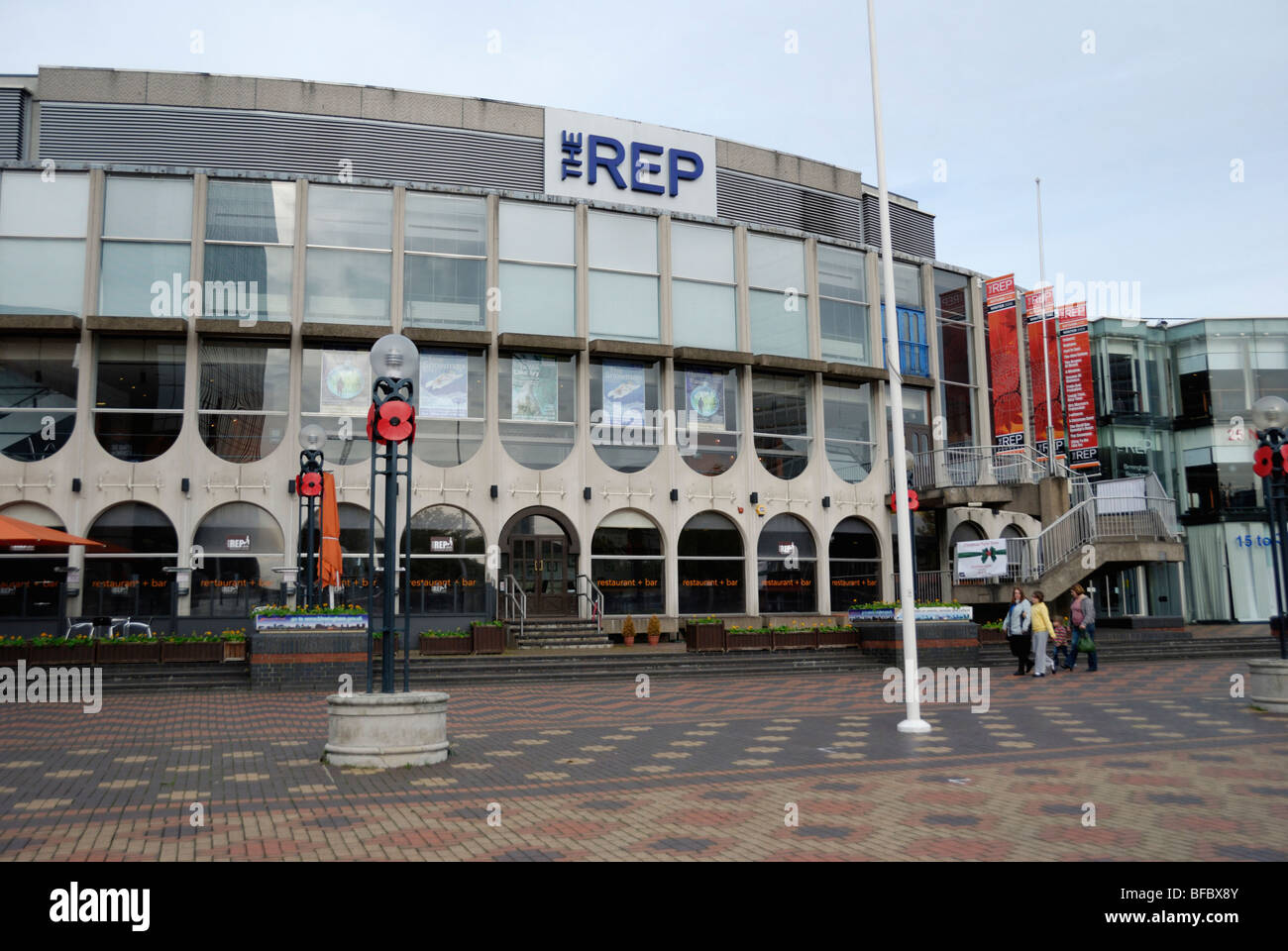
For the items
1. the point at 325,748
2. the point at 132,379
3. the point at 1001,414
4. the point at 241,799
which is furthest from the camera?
the point at 1001,414

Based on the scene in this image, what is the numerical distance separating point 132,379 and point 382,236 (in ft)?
25.3

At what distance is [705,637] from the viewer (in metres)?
23.1

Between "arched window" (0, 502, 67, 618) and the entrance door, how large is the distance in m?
11.5

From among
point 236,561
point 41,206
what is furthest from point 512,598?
point 41,206

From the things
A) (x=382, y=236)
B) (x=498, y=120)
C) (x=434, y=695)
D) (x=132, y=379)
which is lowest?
(x=434, y=695)

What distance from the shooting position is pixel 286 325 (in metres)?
27.7

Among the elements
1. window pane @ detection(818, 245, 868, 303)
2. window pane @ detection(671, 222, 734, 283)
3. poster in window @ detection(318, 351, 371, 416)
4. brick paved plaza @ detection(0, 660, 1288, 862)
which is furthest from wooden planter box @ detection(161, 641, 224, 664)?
window pane @ detection(818, 245, 868, 303)

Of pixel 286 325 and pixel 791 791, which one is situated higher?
pixel 286 325

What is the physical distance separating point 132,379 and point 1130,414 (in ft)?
116

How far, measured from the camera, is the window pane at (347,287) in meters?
28.8

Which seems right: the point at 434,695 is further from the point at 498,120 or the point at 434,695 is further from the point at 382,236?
the point at 498,120
